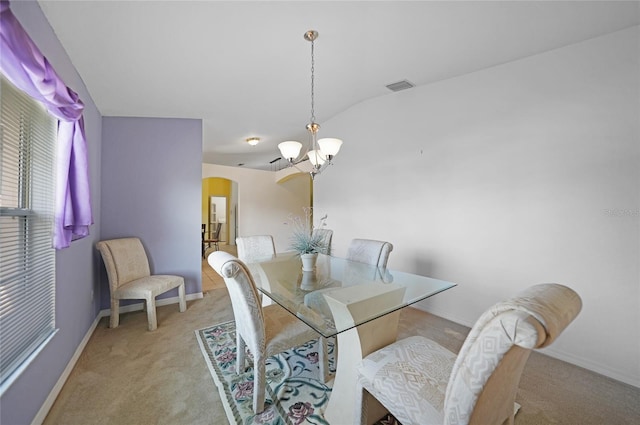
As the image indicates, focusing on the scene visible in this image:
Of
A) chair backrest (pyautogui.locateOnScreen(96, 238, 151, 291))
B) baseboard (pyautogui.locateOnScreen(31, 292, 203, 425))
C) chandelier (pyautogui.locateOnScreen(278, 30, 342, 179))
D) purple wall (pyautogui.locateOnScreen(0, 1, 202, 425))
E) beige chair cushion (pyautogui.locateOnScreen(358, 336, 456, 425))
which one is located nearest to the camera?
beige chair cushion (pyautogui.locateOnScreen(358, 336, 456, 425))

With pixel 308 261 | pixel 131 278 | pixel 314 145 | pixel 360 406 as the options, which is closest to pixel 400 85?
pixel 314 145

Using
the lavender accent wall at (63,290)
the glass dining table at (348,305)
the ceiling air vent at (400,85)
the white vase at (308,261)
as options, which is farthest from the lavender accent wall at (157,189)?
the ceiling air vent at (400,85)

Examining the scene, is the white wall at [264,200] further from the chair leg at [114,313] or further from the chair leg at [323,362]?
the chair leg at [323,362]

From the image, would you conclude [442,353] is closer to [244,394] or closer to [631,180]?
[244,394]

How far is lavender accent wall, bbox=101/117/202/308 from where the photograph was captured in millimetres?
3172

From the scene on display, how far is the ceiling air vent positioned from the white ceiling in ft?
0.38

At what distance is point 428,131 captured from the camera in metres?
3.07

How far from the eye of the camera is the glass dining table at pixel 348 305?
1378 mm

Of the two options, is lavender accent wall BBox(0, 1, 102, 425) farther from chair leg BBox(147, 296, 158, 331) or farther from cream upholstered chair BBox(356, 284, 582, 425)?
cream upholstered chair BBox(356, 284, 582, 425)

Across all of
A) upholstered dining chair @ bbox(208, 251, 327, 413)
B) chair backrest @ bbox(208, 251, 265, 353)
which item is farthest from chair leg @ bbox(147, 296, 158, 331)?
chair backrest @ bbox(208, 251, 265, 353)

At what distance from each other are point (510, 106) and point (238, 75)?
2.78 m

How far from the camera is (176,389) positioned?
1.75 metres

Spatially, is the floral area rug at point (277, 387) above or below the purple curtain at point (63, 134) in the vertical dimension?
below

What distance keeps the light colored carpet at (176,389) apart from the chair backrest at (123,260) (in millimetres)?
582
